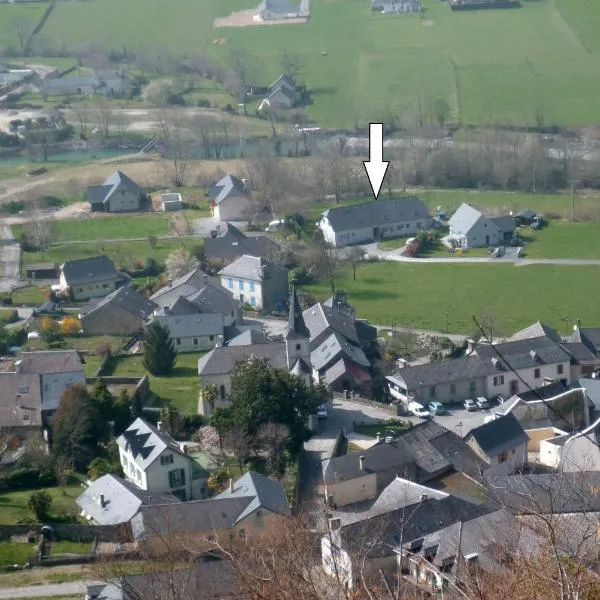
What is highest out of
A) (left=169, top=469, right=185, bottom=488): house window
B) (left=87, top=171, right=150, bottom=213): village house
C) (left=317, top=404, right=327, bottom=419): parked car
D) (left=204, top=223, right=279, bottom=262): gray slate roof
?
(left=169, top=469, right=185, bottom=488): house window

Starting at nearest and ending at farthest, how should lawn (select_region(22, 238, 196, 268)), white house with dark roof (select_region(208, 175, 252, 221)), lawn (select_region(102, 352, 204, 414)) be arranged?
lawn (select_region(102, 352, 204, 414)) < lawn (select_region(22, 238, 196, 268)) < white house with dark roof (select_region(208, 175, 252, 221))

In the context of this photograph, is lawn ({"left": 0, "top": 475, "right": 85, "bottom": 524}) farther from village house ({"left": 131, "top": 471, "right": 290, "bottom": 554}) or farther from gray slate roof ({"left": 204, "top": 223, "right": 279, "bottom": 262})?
gray slate roof ({"left": 204, "top": 223, "right": 279, "bottom": 262})

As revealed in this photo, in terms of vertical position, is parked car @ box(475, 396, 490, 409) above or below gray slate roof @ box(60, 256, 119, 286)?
above

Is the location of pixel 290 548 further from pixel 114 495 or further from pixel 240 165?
pixel 240 165

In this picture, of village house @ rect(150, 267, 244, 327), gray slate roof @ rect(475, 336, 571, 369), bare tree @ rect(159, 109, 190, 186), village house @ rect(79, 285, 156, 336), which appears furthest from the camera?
bare tree @ rect(159, 109, 190, 186)

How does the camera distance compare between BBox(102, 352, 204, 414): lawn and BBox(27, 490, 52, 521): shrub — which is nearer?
BBox(27, 490, 52, 521): shrub

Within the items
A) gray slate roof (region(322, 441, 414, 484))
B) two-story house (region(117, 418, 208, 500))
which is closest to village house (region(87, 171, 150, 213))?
two-story house (region(117, 418, 208, 500))

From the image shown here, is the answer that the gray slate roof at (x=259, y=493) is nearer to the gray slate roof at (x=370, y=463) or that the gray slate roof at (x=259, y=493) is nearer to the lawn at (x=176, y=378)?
the gray slate roof at (x=370, y=463)
